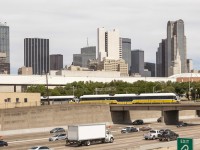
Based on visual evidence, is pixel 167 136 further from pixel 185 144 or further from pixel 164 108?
pixel 185 144

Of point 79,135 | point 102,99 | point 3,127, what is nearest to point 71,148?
point 79,135

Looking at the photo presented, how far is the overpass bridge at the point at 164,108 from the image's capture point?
97.8 m

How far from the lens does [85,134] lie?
55.7 m

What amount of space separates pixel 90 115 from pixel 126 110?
42.7 feet

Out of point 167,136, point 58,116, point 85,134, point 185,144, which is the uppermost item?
point 185,144

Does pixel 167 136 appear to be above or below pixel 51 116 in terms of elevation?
below

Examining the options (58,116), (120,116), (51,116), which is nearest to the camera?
(51,116)

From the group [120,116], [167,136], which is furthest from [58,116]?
[167,136]

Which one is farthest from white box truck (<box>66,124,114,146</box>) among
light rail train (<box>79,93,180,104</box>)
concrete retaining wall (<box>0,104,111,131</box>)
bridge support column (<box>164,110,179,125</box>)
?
light rail train (<box>79,93,180,104</box>)

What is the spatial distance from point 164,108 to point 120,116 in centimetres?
1432

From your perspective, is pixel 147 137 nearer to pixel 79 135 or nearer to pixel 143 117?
pixel 79 135

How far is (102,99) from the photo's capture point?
119 meters

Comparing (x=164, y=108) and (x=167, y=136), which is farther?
(x=164, y=108)

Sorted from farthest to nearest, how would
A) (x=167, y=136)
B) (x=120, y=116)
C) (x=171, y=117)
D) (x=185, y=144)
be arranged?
1. (x=120, y=116)
2. (x=171, y=117)
3. (x=167, y=136)
4. (x=185, y=144)
